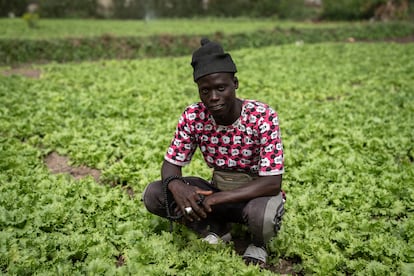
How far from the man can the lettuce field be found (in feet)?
1.12

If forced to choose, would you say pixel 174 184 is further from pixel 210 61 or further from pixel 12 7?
pixel 12 7

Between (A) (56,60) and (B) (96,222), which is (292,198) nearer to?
(B) (96,222)

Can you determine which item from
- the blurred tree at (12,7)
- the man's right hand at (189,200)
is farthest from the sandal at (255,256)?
the blurred tree at (12,7)

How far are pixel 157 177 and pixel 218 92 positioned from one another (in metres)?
2.28

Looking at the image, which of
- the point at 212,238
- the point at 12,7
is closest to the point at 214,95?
the point at 212,238

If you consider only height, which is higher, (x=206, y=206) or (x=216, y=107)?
(x=216, y=107)

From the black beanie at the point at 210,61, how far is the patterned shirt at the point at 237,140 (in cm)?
41

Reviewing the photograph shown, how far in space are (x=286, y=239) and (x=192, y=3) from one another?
39.8 meters

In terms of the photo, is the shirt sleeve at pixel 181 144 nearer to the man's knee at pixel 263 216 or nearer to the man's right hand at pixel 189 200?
the man's right hand at pixel 189 200

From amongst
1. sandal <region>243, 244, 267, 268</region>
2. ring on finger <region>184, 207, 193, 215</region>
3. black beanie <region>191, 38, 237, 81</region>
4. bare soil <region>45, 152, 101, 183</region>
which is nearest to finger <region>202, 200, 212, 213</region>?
ring on finger <region>184, 207, 193, 215</region>

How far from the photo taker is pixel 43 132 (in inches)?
278

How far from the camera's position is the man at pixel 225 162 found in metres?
3.26

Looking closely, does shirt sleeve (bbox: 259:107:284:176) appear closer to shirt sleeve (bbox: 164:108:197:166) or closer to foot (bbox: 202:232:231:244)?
shirt sleeve (bbox: 164:108:197:166)

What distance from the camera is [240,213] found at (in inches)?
142
